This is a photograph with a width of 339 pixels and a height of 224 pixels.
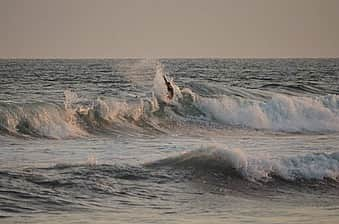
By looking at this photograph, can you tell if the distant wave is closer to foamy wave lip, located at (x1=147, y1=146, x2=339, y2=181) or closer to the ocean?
the ocean

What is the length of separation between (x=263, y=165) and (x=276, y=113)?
6.98m

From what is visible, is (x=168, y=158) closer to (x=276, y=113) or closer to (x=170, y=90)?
(x=276, y=113)

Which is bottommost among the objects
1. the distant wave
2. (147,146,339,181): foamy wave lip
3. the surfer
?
(147,146,339,181): foamy wave lip

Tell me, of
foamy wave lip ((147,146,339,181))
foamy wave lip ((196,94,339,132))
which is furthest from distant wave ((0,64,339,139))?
foamy wave lip ((147,146,339,181))

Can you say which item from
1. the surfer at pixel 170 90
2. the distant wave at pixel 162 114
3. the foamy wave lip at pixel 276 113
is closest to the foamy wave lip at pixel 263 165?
the distant wave at pixel 162 114

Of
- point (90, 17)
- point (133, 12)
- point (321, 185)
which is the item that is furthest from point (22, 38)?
point (321, 185)

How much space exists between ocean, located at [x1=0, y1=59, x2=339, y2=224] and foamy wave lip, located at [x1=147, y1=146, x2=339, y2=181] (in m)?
0.01

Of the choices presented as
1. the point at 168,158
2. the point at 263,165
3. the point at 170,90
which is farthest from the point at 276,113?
the point at 263,165

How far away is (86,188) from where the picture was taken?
7348 mm

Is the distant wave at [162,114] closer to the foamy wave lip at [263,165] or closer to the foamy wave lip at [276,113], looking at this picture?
the foamy wave lip at [276,113]

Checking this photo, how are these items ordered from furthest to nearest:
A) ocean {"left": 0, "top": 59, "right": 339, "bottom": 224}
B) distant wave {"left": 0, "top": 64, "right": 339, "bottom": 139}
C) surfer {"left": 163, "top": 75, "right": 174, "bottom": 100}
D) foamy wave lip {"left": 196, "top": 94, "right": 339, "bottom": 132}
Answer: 1. surfer {"left": 163, "top": 75, "right": 174, "bottom": 100}
2. foamy wave lip {"left": 196, "top": 94, "right": 339, "bottom": 132}
3. distant wave {"left": 0, "top": 64, "right": 339, "bottom": 139}
4. ocean {"left": 0, "top": 59, "right": 339, "bottom": 224}

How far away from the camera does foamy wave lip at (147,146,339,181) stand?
831 centimetres

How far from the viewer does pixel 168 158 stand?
902 centimetres

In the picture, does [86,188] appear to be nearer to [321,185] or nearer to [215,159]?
[215,159]
